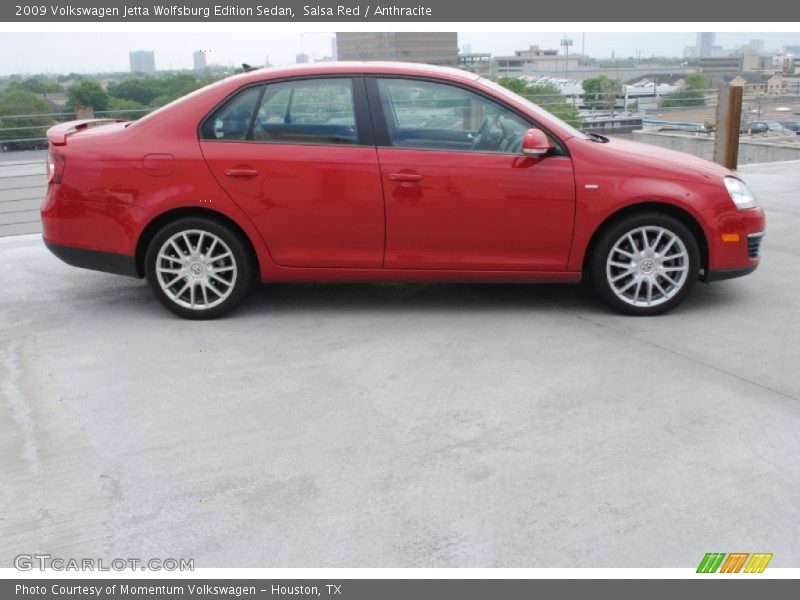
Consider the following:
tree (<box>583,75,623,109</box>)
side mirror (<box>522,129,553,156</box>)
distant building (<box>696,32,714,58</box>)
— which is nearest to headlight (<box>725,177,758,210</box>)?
side mirror (<box>522,129,553,156</box>)

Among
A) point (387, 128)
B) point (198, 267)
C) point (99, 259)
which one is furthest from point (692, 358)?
point (99, 259)

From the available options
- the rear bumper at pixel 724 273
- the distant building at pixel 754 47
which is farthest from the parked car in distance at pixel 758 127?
the rear bumper at pixel 724 273

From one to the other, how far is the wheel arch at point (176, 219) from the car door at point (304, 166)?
0.16 meters

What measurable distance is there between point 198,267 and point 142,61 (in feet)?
19.9

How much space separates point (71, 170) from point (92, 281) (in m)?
1.39

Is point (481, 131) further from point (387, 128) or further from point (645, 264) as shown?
point (645, 264)

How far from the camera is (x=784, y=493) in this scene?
3.64 meters

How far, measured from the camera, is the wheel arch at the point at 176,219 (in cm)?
589

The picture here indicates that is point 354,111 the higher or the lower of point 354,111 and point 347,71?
the lower

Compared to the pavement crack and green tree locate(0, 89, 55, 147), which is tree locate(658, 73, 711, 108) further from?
the pavement crack

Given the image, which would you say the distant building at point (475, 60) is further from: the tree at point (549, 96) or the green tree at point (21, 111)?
the green tree at point (21, 111)

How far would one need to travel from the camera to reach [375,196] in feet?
19.0

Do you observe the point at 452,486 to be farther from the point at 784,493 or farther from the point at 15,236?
the point at 15,236

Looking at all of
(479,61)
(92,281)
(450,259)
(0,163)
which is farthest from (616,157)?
(0,163)
